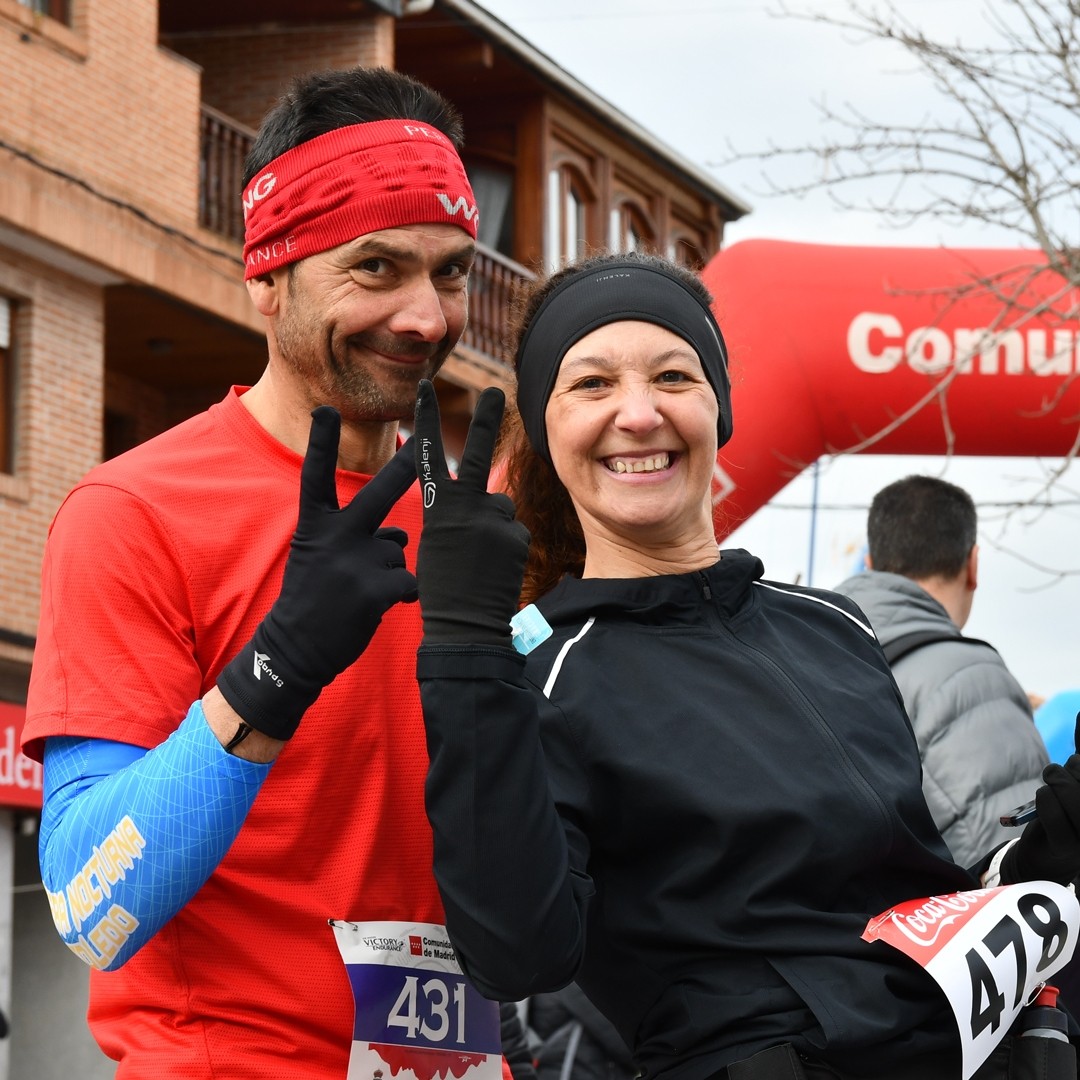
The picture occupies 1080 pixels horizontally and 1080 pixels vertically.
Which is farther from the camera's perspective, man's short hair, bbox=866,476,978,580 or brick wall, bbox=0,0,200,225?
brick wall, bbox=0,0,200,225

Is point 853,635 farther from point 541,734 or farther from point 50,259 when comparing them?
point 50,259

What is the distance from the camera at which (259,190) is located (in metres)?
3.20

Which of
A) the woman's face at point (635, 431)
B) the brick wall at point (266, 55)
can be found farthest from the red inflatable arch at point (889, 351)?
the brick wall at point (266, 55)

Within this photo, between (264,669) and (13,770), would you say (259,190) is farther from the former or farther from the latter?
(13,770)

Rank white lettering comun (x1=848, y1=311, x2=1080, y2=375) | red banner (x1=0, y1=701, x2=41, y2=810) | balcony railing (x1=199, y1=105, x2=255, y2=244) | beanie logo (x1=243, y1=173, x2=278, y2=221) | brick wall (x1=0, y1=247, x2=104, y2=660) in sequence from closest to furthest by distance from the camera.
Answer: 1. beanie logo (x1=243, y1=173, x2=278, y2=221)
2. white lettering comun (x1=848, y1=311, x2=1080, y2=375)
3. red banner (x1=0, y1=701, x2=41, y2=810)
4. brick wall (x1=0, y1=247, x2=104, y2=660)
5. balcony railing (x1=199, y1=105, x2=255, y2=244)

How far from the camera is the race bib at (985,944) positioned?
265cm

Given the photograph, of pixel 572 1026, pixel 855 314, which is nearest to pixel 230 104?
pixel 855 314

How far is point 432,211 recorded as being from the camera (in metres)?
3.09

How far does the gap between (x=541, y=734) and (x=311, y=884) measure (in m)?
0.41

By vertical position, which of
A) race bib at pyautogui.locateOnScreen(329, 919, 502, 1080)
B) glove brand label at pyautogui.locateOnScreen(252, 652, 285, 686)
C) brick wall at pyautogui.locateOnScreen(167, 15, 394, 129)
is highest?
brick wall at pyautogui.locateOnScreen(167, 15, 394, 129)

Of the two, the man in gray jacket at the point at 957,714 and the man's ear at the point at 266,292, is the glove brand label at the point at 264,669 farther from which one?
the man in gray jacket at the point at 957,714

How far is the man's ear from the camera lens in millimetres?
3178

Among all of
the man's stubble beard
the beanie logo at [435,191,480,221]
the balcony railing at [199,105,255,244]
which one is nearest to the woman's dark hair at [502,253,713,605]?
the beanie logo at [435,191,480,221]

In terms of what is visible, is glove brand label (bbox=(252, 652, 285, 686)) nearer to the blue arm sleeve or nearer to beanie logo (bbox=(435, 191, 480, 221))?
the blue arm sleeve
